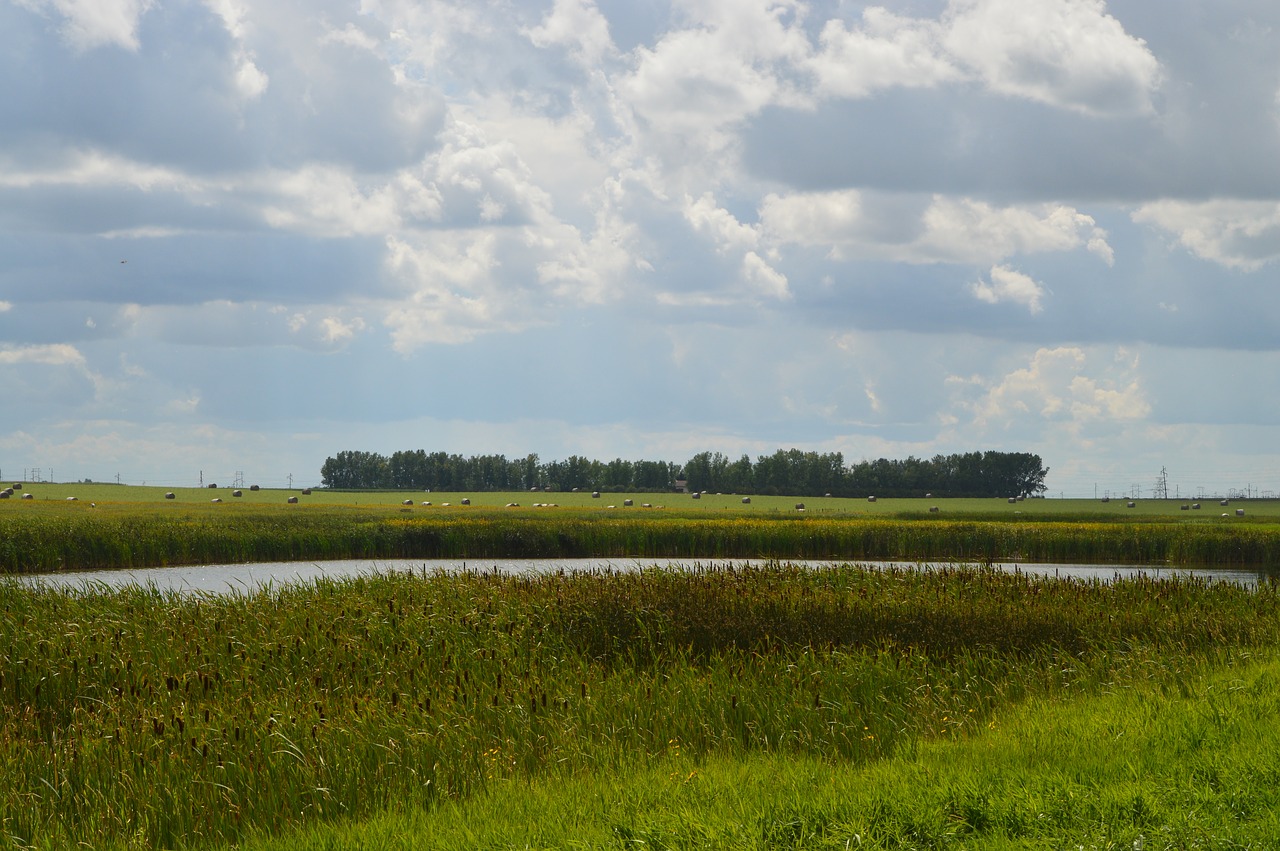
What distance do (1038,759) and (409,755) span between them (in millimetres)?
5609

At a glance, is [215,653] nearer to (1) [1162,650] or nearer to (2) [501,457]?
(1) [1162,650]

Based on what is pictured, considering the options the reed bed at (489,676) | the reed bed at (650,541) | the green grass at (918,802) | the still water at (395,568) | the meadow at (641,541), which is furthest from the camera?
the reed bed at (650,541)

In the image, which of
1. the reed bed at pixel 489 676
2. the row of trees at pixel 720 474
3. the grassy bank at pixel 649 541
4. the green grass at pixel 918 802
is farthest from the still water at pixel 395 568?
the row of trees at pixel 720 474

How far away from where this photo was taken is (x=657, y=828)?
7520 millimetres

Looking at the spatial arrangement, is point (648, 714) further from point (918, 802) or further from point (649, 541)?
point (649, 541)

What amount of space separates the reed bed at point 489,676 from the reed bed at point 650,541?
21.5 meters

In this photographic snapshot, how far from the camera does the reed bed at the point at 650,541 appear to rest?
4128cm

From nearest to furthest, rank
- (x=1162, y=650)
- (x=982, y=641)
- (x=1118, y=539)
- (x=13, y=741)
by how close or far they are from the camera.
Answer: (x=13, y=741), (x=1162, y=650), (x=982, y=641), (x=1118, y=539)

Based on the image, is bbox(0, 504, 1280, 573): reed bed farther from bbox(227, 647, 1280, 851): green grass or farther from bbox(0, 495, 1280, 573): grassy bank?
bbox(227, 647, 1280, 851): green grass

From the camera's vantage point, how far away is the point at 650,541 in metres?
45.8

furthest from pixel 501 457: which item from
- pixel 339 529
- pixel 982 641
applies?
pixel 982 641

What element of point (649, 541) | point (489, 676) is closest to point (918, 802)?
point (489, 676)

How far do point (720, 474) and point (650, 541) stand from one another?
378ft

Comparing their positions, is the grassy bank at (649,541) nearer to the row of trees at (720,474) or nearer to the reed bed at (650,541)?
the reed bed at (650,541)
